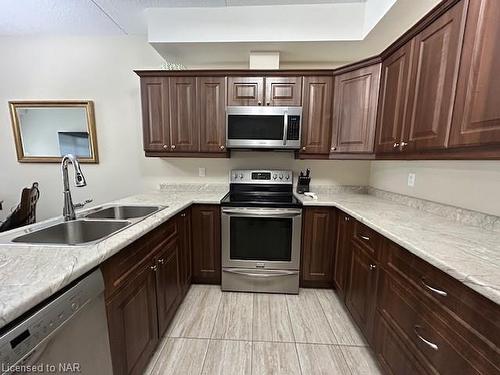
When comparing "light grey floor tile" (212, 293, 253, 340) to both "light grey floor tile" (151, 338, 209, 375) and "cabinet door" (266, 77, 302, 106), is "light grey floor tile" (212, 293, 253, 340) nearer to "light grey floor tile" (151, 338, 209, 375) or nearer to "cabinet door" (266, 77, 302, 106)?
"light grey floor tile" (151, 338, 209, 375)

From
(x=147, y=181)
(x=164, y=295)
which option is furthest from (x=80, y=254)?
(x=147, y=181)

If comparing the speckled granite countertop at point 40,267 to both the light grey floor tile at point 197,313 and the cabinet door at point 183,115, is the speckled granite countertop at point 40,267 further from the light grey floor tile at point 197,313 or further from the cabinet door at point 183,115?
the cabinet door at point 183,115

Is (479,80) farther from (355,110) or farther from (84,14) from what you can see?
(84,14)

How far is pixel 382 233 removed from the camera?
1.30 meters

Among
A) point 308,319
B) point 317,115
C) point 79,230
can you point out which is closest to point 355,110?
point 317,115

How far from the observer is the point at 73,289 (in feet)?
2.57

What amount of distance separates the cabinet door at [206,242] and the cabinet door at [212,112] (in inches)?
26.8

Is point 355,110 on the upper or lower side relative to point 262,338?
upper

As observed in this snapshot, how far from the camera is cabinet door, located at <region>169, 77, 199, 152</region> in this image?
7.57 feet

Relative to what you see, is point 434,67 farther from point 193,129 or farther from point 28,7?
point 28,7

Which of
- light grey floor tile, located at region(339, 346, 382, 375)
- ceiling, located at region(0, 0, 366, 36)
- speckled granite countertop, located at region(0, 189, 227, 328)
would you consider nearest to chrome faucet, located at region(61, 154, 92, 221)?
speckled granite countertop, located at region(0, 189, 227, 328)

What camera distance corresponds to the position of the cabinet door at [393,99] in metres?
1.63

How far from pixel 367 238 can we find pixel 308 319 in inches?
34.3

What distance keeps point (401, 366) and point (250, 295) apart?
4.35ft
